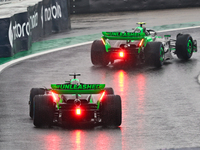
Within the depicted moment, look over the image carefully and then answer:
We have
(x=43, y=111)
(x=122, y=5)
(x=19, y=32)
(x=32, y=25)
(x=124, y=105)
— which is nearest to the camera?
(x=43, y=111)

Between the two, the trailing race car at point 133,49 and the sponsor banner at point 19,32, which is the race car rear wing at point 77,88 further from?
the sponsor banner at point 19,32

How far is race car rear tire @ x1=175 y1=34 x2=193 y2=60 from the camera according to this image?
65.2 feet

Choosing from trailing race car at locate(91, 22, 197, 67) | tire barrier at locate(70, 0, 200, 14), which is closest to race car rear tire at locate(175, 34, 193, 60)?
trailing race car at locate(91, 22, 197, 67)

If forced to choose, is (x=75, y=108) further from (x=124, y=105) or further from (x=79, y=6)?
(x=79, y=6)

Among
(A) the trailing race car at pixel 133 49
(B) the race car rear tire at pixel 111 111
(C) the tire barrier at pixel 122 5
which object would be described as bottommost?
(B) the race car rear tire at pixel 111 111

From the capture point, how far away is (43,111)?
35.8 ft

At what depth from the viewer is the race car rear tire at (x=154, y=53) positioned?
732 inches

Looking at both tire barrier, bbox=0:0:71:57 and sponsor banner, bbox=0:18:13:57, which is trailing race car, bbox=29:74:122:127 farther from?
tire barrier, bbox=0:0:71:57

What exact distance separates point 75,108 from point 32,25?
50.4 ft

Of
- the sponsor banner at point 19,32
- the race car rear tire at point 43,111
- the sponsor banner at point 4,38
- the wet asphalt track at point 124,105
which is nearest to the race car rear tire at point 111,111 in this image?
the wet asphalt track at point 124,105

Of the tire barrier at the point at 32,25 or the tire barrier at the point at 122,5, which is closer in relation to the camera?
the tire barrier at the point at 32,25

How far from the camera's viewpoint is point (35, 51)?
23.8 meters

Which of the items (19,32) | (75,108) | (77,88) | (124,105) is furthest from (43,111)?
(19,32)

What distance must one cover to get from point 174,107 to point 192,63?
6.88m
